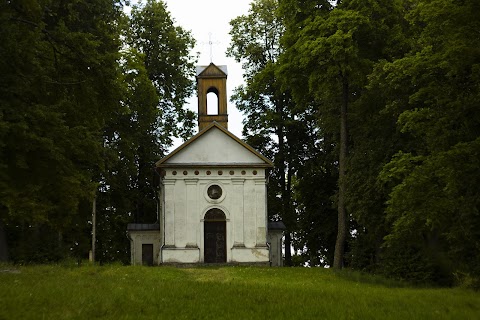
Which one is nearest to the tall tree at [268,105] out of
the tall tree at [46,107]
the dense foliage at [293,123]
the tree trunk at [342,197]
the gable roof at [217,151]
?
the dense foliage at [293,123]

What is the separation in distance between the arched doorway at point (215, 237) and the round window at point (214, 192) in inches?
24.4

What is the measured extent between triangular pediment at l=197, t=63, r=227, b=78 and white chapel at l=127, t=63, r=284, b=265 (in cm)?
311

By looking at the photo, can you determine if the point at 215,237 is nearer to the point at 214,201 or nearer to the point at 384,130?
the point at 214,201

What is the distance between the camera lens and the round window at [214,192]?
30422 mm

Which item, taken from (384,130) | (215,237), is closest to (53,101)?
(384,130)

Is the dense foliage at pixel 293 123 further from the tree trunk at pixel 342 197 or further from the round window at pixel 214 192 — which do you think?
the round window at pixel 214 192

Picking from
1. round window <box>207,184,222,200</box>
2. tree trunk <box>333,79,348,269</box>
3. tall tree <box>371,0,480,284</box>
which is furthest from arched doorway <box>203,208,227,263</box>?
tall tree <box>371,0,480,284</box>

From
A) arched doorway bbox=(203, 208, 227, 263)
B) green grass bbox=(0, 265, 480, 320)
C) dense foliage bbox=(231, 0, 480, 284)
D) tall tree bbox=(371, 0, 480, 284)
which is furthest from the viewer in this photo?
arched doorway bbox=(203, 208, 227, 263)

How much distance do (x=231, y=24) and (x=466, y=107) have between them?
995 inches

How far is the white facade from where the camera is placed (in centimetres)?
2975

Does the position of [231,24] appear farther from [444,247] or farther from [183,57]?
[444,247]

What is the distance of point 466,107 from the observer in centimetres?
1583

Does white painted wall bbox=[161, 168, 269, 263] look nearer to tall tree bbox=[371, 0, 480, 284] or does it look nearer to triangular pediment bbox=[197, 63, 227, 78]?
triangular pediment bbox=[197, 63, 227, 78]

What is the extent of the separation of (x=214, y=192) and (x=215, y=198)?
299 mm
